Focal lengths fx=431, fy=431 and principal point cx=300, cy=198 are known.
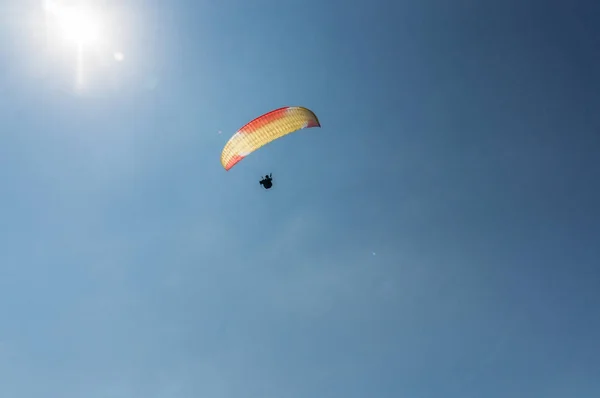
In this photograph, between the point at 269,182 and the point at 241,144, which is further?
the point at 269,182

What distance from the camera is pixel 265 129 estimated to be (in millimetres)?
32094

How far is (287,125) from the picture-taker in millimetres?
32281

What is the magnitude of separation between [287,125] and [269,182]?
19.4 feet

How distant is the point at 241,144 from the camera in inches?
1286

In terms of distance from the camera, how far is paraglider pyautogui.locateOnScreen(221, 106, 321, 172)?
31.9m

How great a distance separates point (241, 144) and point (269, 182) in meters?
4.87

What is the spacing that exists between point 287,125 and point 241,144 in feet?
12.4

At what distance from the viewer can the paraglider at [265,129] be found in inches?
1257

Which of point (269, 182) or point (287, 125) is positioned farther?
point (269, 182)

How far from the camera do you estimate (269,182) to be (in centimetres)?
3622
